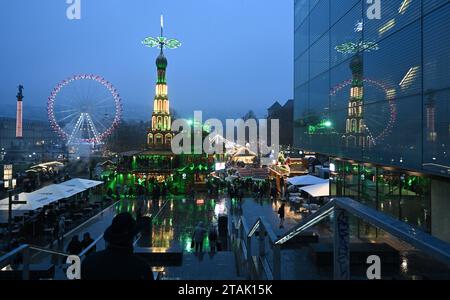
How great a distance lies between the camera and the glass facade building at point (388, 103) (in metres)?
10.1

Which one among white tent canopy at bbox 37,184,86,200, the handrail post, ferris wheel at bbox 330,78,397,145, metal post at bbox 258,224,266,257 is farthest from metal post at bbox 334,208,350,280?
white tent canopy at bbox 37,184,86,200

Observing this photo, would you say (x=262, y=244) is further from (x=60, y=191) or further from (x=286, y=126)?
(x=286, y=126)

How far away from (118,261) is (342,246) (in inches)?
105

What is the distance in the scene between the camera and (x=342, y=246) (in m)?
4.98

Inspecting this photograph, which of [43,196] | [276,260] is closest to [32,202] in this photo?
[43,196]

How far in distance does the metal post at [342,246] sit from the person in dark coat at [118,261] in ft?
7.64

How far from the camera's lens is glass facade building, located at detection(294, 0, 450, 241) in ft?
33.1

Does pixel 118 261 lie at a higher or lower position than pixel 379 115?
lower
